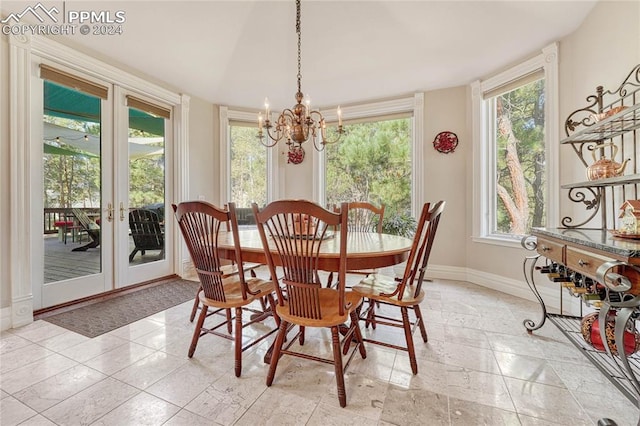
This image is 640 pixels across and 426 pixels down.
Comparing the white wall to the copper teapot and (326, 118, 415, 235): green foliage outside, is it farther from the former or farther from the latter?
the copper teapot

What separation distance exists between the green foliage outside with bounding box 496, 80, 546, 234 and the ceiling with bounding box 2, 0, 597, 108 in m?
0.41

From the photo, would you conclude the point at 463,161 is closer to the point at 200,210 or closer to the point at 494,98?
the point at 494,98

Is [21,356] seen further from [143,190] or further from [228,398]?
[143,190]

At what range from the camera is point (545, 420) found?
50.1 inches

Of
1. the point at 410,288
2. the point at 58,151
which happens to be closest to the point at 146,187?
the point at 58,151

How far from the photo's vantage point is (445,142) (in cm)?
355

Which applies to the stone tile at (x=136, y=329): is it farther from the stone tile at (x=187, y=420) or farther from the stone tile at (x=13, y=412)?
the stone tile at (x=187, y=420)

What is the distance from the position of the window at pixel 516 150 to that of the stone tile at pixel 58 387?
387 centimetres

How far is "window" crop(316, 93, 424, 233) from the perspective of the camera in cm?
377

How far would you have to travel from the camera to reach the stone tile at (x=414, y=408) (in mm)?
1282

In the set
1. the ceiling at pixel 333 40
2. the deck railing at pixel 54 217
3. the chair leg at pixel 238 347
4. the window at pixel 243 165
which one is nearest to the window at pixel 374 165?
the ceiling at pixel 333 40

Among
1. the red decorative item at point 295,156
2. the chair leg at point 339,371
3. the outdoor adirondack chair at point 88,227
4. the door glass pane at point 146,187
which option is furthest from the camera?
the red decorative item at point 295,156

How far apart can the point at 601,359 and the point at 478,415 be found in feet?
3.68

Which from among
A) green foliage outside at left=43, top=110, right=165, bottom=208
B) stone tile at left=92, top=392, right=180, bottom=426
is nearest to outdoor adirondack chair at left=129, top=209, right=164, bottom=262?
green foliage outside at left=43, top=110, right=165, bottom=208
